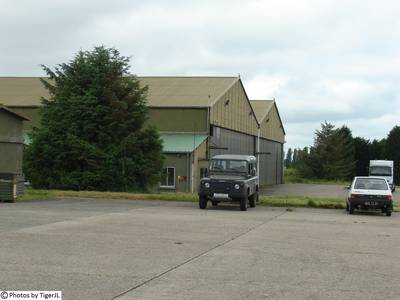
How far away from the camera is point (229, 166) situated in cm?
2608

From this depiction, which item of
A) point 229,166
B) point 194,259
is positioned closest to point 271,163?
point 229,166

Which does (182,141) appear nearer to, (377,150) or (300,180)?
(300,180)

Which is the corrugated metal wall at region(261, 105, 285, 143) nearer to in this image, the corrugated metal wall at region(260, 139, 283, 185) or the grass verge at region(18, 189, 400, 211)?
the corrugated metal wall at region(260, 139, 283, 185)

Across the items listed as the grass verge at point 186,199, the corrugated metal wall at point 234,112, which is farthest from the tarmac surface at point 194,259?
the corrugated metal wall at point 234,112

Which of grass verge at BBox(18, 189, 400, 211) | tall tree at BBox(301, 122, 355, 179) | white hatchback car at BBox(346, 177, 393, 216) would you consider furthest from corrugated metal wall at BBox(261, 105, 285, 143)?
white hatchback car at BBox(346, 177, 393, 216)

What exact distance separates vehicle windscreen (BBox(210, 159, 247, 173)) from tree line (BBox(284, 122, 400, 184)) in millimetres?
70385

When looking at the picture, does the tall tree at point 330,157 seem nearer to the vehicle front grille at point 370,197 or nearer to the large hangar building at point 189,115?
the large hangar building at point 189,115

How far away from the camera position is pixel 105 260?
33.8 ft

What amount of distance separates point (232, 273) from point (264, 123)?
62380 millimetres

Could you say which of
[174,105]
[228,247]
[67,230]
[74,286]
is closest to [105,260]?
[74,286]

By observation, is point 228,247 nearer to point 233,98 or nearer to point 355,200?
point 355,200

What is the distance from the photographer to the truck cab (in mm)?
24969

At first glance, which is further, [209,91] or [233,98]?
[233,98]

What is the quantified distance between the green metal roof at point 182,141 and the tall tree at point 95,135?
6.53 meters
